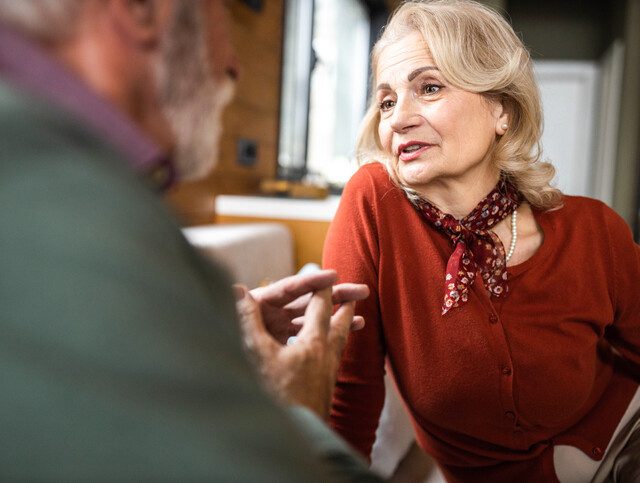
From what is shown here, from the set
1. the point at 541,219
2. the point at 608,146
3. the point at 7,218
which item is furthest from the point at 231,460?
the point at 608,146

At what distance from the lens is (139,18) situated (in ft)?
1.57

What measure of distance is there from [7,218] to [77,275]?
0.17 feet

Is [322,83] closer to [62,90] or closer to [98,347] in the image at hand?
[62,90]

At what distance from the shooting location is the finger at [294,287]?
29.0 inches

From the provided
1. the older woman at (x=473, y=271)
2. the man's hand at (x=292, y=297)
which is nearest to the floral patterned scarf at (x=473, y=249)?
the older woman at (x=473, y=271)

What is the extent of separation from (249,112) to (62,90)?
2.74 metres

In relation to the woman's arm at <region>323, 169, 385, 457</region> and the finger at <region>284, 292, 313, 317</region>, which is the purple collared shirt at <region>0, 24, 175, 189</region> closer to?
the finger at <region>284, 292, 313, 317</region>

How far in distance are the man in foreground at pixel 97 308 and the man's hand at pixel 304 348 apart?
0.22 metres

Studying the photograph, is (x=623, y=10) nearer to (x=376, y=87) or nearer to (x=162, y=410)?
(x=376, y=87)

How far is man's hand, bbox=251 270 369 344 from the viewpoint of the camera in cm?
75

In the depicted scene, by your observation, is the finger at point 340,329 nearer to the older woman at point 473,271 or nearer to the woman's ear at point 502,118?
the older woman at point 473,271

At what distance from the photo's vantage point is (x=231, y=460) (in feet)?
1.08

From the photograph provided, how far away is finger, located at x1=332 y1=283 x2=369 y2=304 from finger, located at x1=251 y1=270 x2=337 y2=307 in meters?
0.06

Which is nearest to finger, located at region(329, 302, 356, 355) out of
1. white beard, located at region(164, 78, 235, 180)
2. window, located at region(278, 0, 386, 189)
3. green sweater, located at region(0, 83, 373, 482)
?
white beard, located at region(164, 78, 235, 180)
